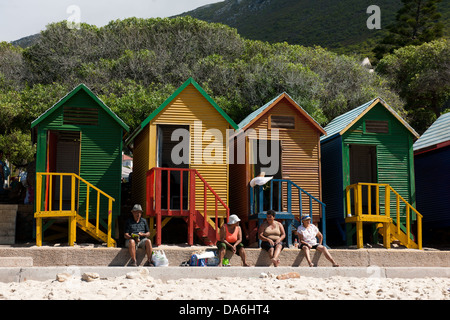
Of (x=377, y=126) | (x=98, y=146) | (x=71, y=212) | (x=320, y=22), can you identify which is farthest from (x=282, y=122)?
(x=320, y=22)

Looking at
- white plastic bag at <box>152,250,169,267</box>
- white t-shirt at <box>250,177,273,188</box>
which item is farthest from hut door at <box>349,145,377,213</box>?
white plastic bag at <box>152,250,169,267</box>

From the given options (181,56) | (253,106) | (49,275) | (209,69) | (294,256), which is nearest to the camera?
(49,275)

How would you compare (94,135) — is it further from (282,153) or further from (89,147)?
(282,153)

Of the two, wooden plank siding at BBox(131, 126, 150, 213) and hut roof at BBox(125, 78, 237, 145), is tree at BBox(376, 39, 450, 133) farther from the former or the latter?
wooden plank siding at BBox(131, 126, 150, 213)

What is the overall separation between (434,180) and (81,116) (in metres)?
11.1

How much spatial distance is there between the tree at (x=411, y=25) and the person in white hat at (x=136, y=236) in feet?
134

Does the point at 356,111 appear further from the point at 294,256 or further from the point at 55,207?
the point at 55,207

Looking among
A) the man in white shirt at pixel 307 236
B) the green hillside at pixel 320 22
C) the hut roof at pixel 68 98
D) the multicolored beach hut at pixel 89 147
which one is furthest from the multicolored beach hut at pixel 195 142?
the green hillside at pixel 320 22

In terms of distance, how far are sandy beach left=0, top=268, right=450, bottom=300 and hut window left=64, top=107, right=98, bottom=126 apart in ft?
20.8

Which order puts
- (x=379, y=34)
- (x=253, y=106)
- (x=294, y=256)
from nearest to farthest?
(x=294, y=256)
(x=253, y=106)
(x=379, y=34)

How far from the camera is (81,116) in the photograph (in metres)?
16.2
